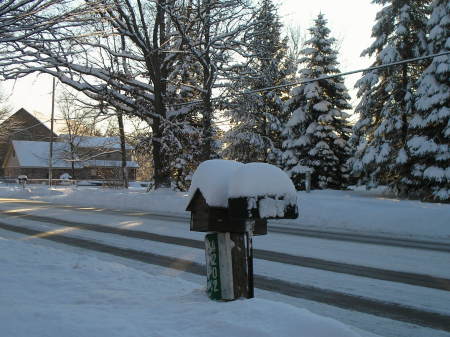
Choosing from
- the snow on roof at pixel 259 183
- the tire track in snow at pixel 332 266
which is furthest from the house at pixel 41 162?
the snow on roof at pixel 259 183

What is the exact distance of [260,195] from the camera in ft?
11.4

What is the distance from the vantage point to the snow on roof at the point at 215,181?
12.1ft

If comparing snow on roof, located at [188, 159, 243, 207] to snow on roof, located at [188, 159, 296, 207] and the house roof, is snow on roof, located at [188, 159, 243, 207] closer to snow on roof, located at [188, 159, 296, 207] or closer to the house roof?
snow on roof, located at [188, 159, 296, 207]

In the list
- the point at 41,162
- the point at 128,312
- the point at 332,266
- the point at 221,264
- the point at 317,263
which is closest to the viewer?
the point at 128,312

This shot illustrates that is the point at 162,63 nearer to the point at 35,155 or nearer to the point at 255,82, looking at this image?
the point at 255,82

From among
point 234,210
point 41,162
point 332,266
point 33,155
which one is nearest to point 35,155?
point 41,162

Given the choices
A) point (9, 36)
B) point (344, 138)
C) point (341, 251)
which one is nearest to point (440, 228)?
point (341, 251)

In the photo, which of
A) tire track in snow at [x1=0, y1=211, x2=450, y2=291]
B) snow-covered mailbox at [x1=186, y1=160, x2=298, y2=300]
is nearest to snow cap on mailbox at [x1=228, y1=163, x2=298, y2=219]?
snow-covered mailbox at [x1=186, y1=160, x2=298, y2=300]

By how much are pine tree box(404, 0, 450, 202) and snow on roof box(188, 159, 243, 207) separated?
633 inches

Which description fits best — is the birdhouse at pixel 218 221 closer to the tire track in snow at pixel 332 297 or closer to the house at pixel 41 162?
the tire track in snow at pixel 332 297

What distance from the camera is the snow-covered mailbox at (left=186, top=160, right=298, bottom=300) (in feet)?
11.4

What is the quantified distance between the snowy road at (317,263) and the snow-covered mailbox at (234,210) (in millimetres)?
1846

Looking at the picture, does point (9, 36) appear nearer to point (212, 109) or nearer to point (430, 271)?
point (430, 271)

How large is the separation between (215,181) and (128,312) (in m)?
1.36
